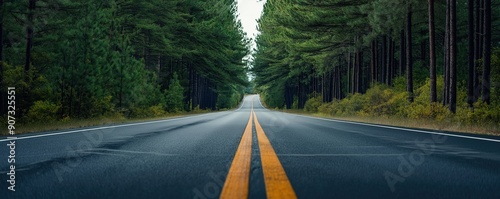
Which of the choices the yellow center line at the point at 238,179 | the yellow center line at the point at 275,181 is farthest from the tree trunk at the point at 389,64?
the yellow center line at the point at 275,181

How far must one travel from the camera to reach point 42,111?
17281 mm

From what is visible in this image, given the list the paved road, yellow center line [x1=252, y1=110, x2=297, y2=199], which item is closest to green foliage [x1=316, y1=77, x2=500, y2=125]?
the paved road

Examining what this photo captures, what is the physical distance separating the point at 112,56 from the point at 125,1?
8374mm

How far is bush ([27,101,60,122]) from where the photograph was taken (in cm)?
1712

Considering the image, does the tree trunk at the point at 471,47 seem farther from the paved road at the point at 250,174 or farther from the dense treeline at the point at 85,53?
the dense treeline at the point at 85,53

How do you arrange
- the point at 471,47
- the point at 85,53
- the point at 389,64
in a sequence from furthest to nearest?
the point at 389,64 < the point at 471,47 < the point at 85,53

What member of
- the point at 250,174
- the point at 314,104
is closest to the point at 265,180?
the point at 250,174

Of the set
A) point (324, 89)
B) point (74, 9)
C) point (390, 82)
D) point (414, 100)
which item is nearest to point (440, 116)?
point (414, 100)

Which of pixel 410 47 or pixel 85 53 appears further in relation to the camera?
pixel 410 47

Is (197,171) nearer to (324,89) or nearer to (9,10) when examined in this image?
(9,10)

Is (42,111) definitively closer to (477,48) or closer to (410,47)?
(410,47)

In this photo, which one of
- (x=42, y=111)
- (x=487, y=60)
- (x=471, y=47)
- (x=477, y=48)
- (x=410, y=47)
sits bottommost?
(x=42, y=111)

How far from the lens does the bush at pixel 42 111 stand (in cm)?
1712

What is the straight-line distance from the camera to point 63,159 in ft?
14.9
